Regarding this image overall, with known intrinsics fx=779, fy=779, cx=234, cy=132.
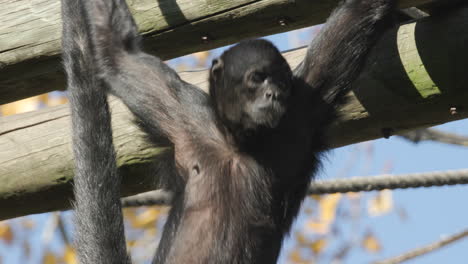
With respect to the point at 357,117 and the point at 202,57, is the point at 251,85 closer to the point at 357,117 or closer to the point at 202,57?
the point at 357,117

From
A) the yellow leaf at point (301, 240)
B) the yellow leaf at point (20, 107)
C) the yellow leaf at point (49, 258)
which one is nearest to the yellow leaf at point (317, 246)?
the yellow leaf at point (301, 240)

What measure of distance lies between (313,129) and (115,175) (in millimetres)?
1207

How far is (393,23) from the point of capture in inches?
181

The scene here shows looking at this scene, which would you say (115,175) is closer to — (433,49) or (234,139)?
(234,139)

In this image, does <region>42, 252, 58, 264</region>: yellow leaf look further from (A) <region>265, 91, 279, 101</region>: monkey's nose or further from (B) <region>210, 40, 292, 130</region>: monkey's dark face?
(A) <region>265, 91, 279, 101</region>: monkey's nose

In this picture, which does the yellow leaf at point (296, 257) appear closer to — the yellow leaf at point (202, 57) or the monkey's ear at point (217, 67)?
the yellow leaf at point (202, 57)

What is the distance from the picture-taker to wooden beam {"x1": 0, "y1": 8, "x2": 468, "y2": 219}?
14.7 ft

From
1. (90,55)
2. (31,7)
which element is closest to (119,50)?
(90,55)

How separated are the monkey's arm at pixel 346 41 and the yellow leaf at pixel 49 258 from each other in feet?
29.9

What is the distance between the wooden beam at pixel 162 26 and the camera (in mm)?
4617

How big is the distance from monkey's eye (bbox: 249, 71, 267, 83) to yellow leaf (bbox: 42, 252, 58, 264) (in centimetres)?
890

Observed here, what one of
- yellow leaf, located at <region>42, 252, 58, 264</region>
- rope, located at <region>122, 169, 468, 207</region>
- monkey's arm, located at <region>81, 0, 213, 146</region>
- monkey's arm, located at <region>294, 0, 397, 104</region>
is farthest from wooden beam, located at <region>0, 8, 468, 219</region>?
yellow leaf, located at <region>42, 252, 58, 264</region>

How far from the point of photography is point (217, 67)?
16.1ft

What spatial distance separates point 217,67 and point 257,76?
368 millimetres
